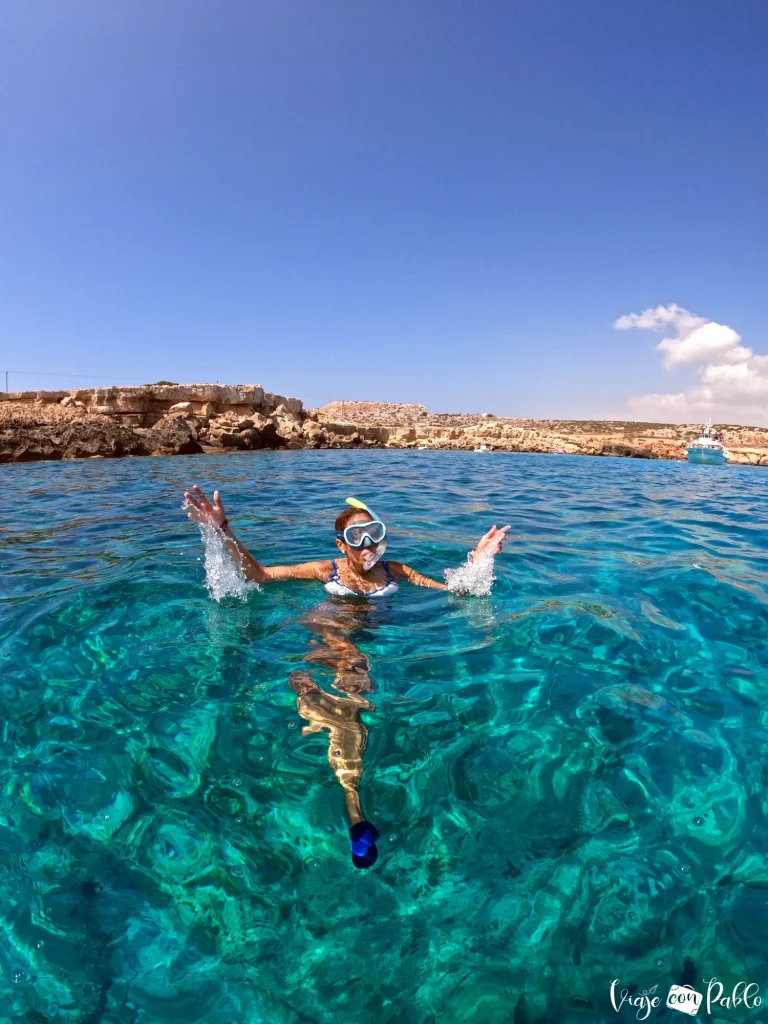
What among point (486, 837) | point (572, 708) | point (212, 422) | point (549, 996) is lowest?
point (549, 996)

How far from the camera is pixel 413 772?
2.24 metres

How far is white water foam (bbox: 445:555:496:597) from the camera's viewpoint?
14.1 feet

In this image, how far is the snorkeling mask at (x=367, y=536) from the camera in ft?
13.1

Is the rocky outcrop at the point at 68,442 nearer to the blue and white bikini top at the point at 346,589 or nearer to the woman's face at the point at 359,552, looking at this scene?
the blue and white bikini top at the point at 346,589

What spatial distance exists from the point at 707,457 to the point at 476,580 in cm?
2729

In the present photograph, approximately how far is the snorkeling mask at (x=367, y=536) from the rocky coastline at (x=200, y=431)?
57.2 feet

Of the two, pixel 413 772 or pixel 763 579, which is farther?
pixel 763 579

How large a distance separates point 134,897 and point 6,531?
6102 mm

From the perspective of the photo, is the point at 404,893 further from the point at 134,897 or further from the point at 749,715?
the point at 749,715

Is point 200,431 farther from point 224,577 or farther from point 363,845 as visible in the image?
point 363,845

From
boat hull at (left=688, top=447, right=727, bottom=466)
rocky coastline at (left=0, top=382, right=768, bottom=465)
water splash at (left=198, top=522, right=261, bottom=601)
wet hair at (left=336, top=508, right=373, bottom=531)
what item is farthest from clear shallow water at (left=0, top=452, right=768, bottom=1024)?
boat hull at (left=688, top=447, right=727, bottom=466)

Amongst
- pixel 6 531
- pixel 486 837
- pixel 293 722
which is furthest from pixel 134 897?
pixel 6 531

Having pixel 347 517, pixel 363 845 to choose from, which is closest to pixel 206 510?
pixel 347 517

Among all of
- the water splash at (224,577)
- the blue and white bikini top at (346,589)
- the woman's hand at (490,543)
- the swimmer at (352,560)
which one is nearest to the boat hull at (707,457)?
the woman's hand at (490,543)
